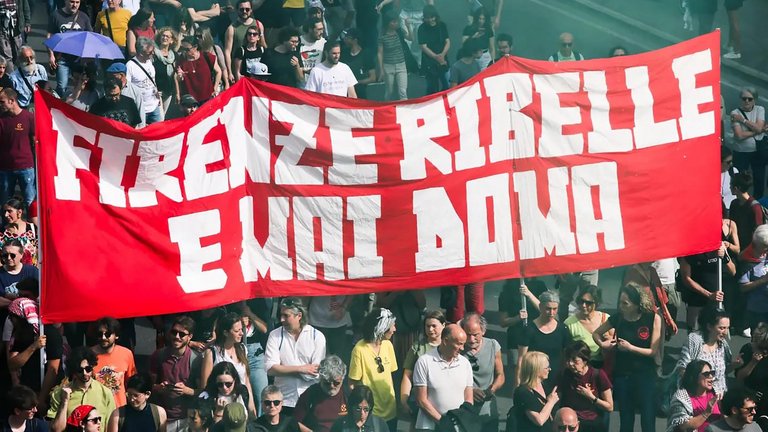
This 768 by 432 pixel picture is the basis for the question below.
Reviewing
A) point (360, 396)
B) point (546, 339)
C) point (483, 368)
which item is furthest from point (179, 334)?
point (546, 339)

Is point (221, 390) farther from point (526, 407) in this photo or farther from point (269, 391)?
point (526, 407)

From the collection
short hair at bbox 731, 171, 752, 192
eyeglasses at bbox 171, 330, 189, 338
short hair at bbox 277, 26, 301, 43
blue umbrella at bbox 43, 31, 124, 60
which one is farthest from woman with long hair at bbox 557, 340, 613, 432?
blue umbrella at bbox 43, 31, 124, 60

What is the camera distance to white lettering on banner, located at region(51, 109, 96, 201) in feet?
40.7

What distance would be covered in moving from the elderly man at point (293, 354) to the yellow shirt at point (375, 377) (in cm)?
27

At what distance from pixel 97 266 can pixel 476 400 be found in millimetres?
2881

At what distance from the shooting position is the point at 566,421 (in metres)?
12.9

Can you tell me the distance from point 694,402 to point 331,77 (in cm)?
568

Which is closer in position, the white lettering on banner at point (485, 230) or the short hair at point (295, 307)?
the white lettering on banner at point (485, 230)

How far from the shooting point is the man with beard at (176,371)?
13.3m

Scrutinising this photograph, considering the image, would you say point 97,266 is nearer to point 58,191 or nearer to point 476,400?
point 58,191

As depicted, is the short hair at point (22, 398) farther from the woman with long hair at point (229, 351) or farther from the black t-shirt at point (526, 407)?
the black t-shirt at point (526, 407)

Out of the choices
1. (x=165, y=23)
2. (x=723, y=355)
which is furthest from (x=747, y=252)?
(x=165, y=23)

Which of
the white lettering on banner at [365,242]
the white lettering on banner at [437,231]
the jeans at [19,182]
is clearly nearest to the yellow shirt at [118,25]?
the jeans at [19,182]

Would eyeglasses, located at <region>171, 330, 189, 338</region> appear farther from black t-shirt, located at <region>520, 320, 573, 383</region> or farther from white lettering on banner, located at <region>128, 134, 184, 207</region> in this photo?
black t-shirt, located at <region>520, 320, 573, 383</region>
